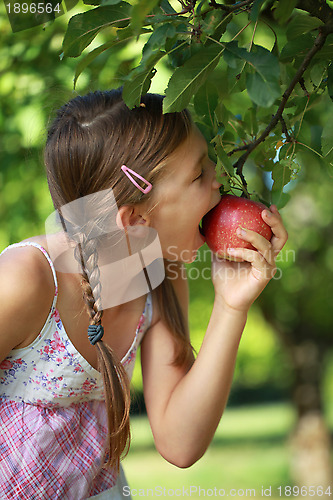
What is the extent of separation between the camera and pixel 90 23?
101 cm

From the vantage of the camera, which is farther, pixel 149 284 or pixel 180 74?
pixel 149 284

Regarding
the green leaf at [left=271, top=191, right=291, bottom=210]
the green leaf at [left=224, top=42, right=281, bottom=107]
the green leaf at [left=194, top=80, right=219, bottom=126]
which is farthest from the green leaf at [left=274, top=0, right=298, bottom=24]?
the green leaf at [left=271, top=191, right=291, bottom=210]

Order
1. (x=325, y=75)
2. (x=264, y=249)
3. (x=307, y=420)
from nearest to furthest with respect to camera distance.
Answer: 1. (x=325, y=75)
2. (x=264, y=249)
3. (x=307, y=420)

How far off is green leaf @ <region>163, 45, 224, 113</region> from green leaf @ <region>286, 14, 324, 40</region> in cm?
21

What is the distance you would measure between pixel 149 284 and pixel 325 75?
937mm

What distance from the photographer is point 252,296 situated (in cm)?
155

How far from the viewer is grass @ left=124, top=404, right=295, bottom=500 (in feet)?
23.3

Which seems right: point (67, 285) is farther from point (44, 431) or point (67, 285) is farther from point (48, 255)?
point (44, 431)

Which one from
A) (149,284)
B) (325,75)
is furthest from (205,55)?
(149,284)

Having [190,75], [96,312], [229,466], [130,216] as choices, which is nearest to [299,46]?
[190,75]

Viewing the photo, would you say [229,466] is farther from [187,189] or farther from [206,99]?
[206,99]

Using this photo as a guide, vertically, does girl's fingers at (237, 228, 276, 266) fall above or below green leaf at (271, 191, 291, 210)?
below

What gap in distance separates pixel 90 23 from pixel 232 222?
63cm

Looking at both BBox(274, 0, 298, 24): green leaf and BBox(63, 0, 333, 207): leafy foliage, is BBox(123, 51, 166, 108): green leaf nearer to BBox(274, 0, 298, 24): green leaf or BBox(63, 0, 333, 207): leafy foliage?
BBox(63, 0, 333, 207): leafy foliage
